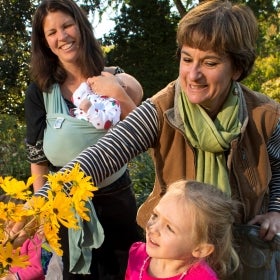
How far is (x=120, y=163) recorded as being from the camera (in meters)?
2.15

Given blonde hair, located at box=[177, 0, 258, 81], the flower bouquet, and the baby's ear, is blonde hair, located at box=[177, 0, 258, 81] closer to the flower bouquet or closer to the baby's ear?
the baby's ear

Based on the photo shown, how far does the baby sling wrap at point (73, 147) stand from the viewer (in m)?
2.58

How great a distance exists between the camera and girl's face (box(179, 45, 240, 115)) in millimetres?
2049

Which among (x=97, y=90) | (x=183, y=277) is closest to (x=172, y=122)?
(x=183, y=277)

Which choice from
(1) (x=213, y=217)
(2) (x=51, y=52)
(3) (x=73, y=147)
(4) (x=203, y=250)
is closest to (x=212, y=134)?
(1) (x=213, y=217)

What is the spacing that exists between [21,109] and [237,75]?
9.77 m

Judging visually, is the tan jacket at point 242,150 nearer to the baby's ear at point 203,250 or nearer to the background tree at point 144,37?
the baby's ear at point 203,250

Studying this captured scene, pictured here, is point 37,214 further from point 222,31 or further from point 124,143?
point 222,31

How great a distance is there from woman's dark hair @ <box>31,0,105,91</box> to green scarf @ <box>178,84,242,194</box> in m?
0.87

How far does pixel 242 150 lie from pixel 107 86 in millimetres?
854

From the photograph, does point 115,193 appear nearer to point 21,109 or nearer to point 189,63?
point 189,63

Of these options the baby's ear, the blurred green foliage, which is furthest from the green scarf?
the blurred green foliage

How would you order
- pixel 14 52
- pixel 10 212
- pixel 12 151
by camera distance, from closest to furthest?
pixel 10 212 < pixel 12 151 < pixel 14 52

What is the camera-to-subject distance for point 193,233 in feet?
6.50
